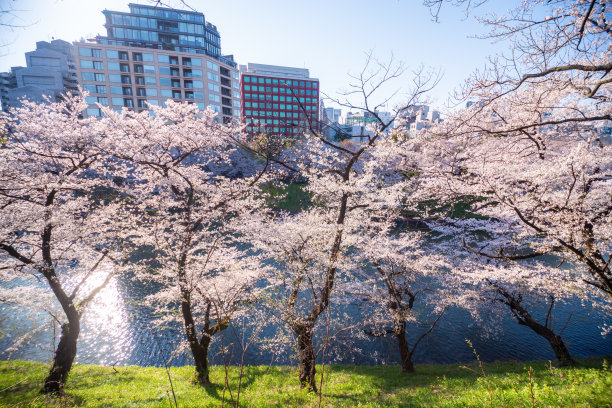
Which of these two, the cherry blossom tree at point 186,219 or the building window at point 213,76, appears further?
the building window at point 213,76

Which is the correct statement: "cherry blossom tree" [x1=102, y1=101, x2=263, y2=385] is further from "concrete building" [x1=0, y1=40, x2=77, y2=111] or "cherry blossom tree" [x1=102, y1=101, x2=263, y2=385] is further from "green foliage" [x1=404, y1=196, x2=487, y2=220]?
"concrete building" [x1=0, y1=40, x2=77, y2=111]

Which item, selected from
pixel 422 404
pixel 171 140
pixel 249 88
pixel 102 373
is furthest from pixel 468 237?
pixel 249 88

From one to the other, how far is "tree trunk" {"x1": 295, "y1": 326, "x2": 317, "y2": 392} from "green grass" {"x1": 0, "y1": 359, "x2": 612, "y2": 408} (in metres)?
0.42

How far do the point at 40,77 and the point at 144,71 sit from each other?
102 ft

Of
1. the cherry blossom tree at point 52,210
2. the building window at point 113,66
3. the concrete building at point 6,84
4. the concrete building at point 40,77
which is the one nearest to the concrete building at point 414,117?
the cherry blossom tree at point 52,210

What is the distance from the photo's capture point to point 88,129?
383 inches

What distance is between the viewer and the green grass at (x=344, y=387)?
518 cm

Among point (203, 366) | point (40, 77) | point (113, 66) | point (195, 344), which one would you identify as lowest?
point (203, 366)

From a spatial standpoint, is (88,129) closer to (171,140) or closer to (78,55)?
(171,140)

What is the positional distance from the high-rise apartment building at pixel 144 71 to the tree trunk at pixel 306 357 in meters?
41.9

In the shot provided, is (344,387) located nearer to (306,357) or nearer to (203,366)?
(306,357)

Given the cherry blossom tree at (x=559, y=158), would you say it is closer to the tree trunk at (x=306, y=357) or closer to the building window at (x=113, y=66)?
Answer: the tree trunk at (x=306, y=357)

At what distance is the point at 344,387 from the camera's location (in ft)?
29.9

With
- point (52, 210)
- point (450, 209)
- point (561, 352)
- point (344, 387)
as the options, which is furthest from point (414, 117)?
point (52, 210)
